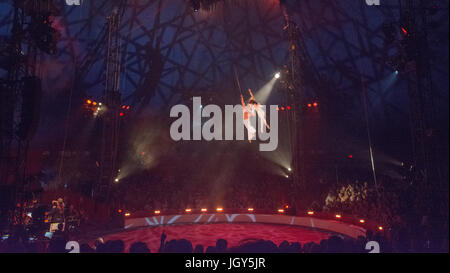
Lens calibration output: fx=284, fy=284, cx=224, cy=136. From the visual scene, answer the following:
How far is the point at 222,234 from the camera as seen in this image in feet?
34.1

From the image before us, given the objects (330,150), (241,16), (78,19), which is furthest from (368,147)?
(78,19)

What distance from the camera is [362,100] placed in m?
17.9

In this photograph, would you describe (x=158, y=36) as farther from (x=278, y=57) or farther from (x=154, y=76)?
(x=278, y=57)

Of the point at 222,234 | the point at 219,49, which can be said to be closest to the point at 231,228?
the point at 222,234

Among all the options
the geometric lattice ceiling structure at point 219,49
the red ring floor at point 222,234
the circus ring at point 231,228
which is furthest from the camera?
the geometric lattice ceiling structure at point 219,49

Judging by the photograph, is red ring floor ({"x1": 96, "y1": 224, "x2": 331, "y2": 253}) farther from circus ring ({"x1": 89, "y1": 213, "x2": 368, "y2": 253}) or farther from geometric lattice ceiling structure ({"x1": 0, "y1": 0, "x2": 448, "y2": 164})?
geometric lattice ceiling structure ({"x1": 0, "y1": 0, "x2": 448, "y2": 164})

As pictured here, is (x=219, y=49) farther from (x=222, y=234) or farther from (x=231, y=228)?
(x=222, y=234)

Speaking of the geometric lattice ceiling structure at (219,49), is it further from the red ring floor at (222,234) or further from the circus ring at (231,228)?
the red ring floor at (222,234)

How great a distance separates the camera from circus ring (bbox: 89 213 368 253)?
9.74 meters

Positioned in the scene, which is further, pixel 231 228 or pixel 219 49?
pixel 219 49

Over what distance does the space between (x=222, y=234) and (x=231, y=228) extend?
1.18 metres

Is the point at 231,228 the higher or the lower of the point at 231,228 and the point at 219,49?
the lower

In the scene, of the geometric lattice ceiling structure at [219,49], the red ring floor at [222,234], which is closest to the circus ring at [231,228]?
the red ring floor at [222,234]

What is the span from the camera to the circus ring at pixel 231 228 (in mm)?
9742
